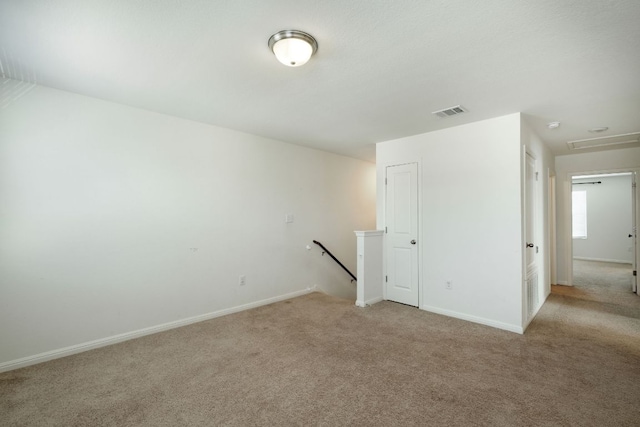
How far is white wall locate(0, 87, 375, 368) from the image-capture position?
2.48 meters

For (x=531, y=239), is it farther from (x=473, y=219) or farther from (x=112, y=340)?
(x=112, y=340)

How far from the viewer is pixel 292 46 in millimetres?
1883

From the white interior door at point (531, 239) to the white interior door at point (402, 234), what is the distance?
126 centimetres

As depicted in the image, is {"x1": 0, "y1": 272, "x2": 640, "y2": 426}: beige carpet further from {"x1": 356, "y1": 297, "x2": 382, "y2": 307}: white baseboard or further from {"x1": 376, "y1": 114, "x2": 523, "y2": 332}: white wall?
{"x1": 356, "y1": 297, "x2": 382, "y2": 307}: white baseboard

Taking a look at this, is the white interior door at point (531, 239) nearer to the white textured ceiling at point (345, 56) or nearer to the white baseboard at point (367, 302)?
the white textured ceiling at point (345, 56)

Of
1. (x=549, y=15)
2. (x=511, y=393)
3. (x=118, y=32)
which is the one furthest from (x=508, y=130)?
(x=118, y=32)

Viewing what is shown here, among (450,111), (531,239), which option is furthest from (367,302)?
(450,111)

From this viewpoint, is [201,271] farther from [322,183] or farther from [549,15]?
[549,15]

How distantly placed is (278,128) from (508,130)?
271cm

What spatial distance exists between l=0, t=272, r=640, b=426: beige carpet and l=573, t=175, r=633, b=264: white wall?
613 centimetres

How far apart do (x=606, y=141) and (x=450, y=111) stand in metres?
3.11

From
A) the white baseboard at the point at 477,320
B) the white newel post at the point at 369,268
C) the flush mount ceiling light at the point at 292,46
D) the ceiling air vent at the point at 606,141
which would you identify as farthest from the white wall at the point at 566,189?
the flush mount ceiling light at the point at 292,46

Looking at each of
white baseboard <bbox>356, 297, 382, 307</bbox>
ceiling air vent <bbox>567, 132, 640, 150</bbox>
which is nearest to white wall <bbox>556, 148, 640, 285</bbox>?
ceiling air vent <bbox>567, 132, 640, 150</bbox>

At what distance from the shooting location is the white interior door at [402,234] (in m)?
4.07
